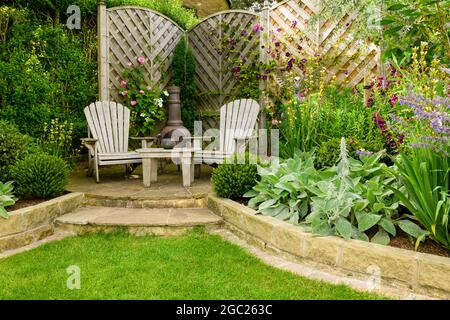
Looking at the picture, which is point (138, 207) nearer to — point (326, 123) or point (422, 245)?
point (326, 123)

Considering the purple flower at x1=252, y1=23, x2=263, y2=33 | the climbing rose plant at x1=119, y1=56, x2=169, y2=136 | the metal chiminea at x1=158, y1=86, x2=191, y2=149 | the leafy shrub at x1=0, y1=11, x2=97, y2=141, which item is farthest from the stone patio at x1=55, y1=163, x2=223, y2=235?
the purple flower at x1=252, y1=23, x2=263, y2=33

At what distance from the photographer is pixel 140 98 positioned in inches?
227

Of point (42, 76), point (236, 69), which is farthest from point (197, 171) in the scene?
point (42, 76)

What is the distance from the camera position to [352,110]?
13.9ft

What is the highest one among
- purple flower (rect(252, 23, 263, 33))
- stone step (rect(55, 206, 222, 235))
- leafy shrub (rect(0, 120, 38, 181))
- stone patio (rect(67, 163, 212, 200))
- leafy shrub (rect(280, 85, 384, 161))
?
purple flower (rect(252, 23, 263, 33))

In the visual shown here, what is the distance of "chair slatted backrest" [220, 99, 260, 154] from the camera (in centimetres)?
477

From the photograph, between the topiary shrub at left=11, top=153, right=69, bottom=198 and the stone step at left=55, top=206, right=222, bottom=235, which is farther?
the topiary shrub at left=11, top=153, right=69, bottom=198

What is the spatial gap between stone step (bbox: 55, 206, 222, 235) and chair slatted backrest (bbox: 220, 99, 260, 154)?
1.52 m

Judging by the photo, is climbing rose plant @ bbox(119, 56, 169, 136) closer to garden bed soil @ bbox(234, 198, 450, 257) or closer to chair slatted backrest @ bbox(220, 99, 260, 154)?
chair slatted backrest @ bbox(220, 99, 260, 154)

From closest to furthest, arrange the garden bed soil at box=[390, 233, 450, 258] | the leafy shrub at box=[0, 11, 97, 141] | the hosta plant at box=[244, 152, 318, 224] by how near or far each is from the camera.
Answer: the garden bed soil at box=[390, 233, 450, 258]
the hosta plant at box=[244, 152, 318, 224]
the leafy shrub at box=[0, 11, 97, 141]

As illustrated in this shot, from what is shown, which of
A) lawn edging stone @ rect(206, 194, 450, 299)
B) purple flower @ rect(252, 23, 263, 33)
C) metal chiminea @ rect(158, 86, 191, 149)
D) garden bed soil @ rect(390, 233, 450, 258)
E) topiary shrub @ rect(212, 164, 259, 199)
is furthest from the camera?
purple flower @ rect(252, 23, 263, 33)

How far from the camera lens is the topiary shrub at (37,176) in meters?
3.31

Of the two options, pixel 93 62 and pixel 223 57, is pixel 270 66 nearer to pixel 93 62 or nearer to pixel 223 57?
pixel 223 57

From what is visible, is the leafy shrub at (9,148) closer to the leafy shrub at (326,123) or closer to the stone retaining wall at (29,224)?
the stone retaining wall at (29,224)
